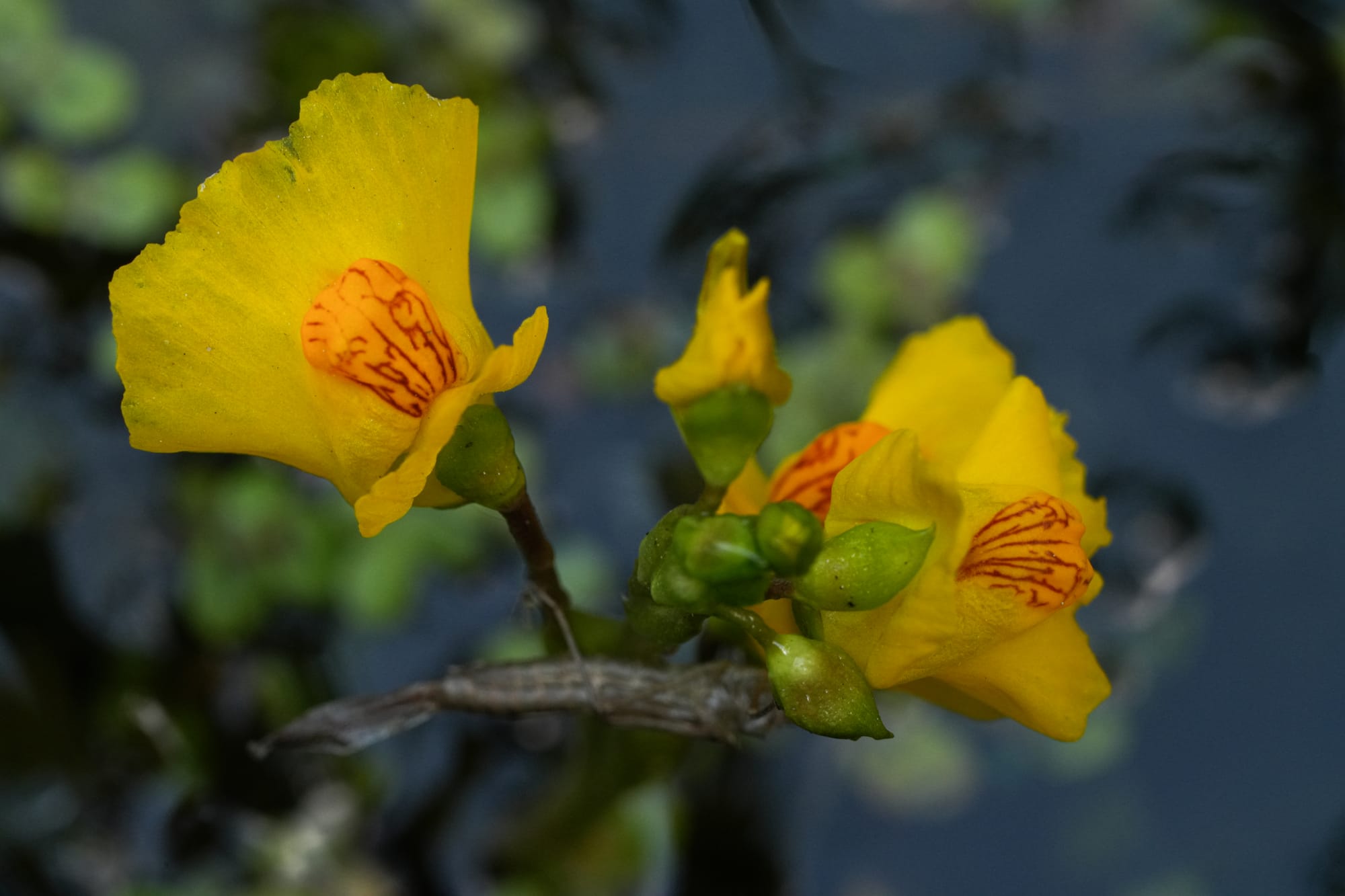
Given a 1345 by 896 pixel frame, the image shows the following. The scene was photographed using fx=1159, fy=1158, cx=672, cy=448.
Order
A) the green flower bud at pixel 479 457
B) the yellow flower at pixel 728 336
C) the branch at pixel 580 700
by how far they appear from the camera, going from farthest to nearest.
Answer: the branch at pixel 580 700, the green flower bud at pixel 479 457, the yellow flower at pixel 728 336

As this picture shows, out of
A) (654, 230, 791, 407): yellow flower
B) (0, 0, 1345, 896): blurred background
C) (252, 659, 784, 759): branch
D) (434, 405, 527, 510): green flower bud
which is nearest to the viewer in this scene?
(654, 230, 791, 407): yellow flower

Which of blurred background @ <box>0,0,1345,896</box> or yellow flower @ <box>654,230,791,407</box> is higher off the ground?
yellow flower @ <box>654,230,791,407</box>

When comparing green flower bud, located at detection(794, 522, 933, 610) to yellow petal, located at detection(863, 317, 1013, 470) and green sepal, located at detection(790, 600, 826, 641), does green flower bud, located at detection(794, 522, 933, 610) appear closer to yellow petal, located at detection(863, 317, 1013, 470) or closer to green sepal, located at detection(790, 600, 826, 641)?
green sepal, located at detection(790, 600, 826, 641)

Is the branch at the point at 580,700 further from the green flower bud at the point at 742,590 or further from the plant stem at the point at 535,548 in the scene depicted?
the green flower bud at the point at 742,590

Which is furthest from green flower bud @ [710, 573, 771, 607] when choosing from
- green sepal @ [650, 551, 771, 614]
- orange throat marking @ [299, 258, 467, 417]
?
orange throat marking @ [299, 258, 467, 417]

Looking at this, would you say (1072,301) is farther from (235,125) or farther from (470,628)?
(235,125)

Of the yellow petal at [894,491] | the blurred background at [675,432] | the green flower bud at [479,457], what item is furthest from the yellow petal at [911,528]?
the blurred background at [675,432]

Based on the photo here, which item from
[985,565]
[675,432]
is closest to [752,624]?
[985,565]

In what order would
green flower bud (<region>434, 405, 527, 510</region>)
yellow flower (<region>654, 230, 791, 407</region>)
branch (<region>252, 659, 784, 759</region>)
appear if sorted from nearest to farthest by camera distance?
yellow flower (<region>654, 230, 791, 407</region>)
green flower bud (<region>434, 405, 527, 510</region>)
branch (<region>252, 659, 784, 759</region>)
